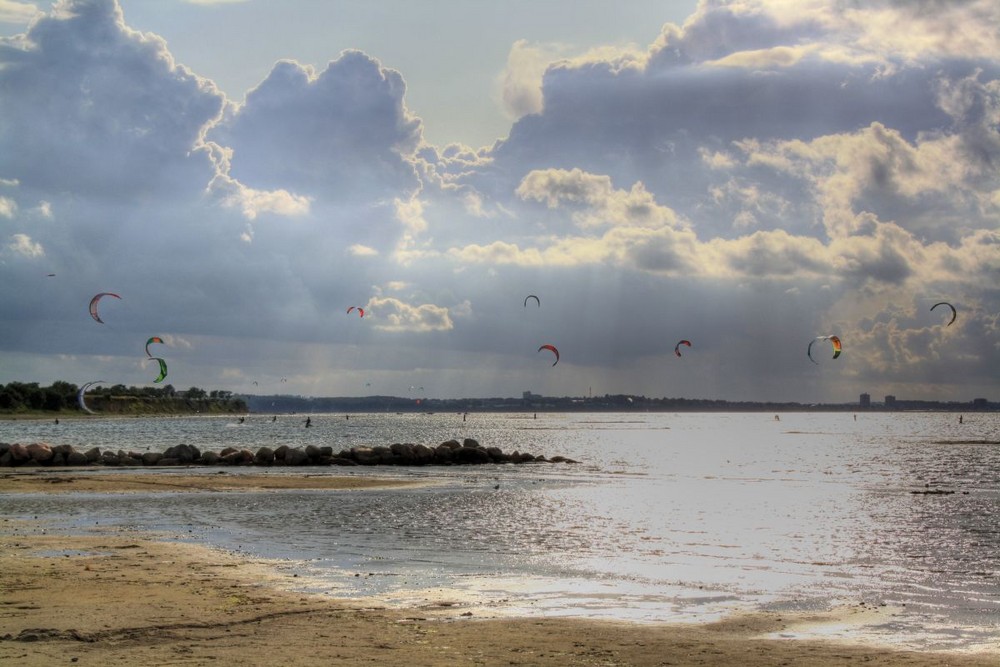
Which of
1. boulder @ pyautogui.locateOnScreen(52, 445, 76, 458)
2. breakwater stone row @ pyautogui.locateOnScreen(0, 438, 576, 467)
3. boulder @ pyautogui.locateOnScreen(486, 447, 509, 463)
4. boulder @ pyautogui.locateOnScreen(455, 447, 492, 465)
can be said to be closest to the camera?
breakwater stone row @ pyautogui.locateOnScreen(0, 438, 576, 467)

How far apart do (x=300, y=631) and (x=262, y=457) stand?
42630mm

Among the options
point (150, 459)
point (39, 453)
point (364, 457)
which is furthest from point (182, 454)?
point (364, 457)

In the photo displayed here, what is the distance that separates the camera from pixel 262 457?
53.6 m

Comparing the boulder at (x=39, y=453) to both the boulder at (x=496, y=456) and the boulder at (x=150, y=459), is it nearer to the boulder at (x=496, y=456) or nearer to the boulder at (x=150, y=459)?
the boulder at (x=150, y=459)

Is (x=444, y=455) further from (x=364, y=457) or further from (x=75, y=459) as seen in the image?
(x=75, y=459)

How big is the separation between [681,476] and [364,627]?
38.6 meters

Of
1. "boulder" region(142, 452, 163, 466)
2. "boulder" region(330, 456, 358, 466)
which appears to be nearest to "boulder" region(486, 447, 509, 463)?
"boulder" region(330, 456, 358, 466)

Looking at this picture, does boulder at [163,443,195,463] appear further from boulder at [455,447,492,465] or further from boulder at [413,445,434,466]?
boulder at [455,447,492,465]

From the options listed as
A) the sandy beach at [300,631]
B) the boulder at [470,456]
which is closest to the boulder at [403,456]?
the boulder at [470,456]

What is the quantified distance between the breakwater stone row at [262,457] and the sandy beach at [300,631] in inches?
1387

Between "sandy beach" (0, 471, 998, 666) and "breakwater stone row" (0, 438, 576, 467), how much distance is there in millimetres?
35228

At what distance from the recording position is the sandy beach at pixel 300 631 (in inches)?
438

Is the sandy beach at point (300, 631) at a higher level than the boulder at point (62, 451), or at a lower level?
higher

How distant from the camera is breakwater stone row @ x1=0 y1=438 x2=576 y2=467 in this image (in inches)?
1930
